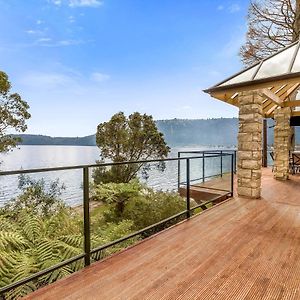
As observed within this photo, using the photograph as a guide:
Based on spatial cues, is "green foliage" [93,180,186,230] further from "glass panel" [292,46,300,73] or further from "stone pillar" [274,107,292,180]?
"stone pillar" [274,107,292,180]

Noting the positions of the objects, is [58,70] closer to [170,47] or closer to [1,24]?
[1,24]

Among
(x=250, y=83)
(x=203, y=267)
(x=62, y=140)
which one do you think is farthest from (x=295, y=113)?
(x=62, y=140)

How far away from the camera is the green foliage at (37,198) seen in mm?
3731

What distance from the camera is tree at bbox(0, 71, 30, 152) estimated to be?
32.5 feet

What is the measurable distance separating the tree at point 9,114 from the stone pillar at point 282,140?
32.4ft

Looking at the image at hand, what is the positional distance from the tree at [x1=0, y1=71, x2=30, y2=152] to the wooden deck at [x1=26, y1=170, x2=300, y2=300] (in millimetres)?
9165

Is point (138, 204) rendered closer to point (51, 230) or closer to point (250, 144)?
point (51, 230)

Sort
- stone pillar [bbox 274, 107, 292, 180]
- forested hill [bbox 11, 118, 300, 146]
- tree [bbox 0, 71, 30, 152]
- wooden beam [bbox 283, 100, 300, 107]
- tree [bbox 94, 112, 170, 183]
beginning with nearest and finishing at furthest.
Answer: wooden beam [bbox 283, 100, 300, 107] → stone pillar [bbox 274, 107, 292, 180] → tree [bbox 0, 71, 30, 152] → tree [bbox 94, 112, 170, 183] → forested hill [bbox 11, 118, 300, 146]

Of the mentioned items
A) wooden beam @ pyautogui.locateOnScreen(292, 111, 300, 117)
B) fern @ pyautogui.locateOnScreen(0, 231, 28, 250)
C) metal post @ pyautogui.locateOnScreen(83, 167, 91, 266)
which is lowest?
fern @ pyautogui.locateOnScreen(0, 231, 28, 250)

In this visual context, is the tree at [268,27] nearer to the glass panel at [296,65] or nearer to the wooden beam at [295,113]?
the wooden beam at [295,113]

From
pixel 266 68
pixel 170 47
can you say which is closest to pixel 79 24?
pixel 170 47

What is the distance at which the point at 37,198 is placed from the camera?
15.9 ft

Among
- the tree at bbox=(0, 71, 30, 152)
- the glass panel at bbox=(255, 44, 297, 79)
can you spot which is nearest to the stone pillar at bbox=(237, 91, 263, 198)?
the glass panel at bbox=(255, 44, 297, 79)

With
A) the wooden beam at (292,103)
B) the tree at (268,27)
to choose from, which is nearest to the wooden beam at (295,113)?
the wooden beam at (292,103)
